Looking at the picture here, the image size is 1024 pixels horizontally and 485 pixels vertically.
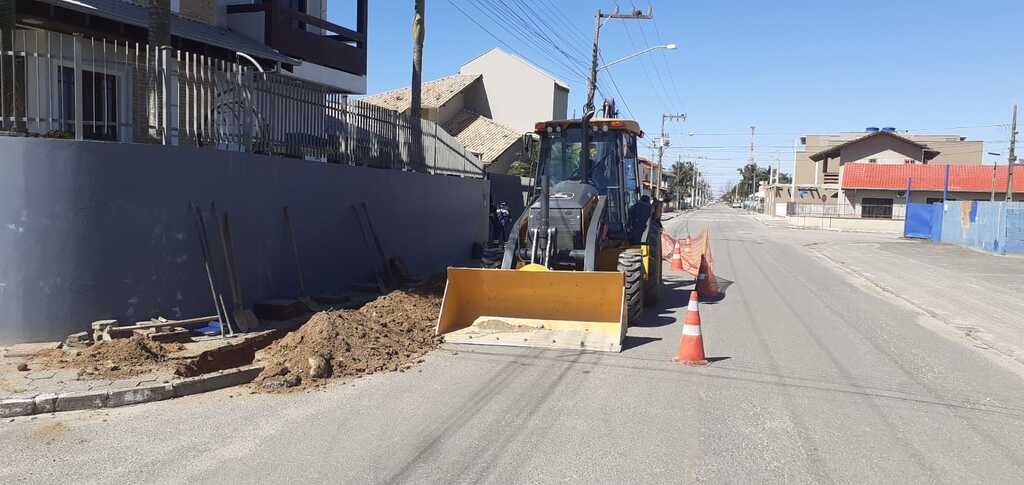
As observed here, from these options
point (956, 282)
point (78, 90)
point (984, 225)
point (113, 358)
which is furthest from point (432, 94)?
point (113, 358)

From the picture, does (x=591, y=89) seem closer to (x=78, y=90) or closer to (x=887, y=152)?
(x=78, y=90)

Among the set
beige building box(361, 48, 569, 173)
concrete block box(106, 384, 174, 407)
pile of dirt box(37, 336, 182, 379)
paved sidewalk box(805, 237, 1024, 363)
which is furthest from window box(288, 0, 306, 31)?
beige building box(361, 48, 569, 173)

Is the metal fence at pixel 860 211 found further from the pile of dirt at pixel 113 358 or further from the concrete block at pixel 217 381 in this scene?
the pile of dirt at pixel 113 358

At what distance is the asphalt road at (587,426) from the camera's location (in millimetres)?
5227

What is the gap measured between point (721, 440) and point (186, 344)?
6.04m

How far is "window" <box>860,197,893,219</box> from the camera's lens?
59.0 m

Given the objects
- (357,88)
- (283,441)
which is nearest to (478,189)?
(357,88)

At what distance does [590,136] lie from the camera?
41.2ft

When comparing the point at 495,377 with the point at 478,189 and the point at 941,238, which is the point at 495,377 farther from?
the point at 941,238

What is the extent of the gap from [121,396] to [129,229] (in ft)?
9.24

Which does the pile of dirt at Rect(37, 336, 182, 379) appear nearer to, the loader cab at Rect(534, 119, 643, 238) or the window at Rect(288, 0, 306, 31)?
the loader cab at Rect(534, 119, 643, 238)

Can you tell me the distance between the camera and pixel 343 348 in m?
8.38

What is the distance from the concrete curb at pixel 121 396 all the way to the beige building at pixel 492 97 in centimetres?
3425

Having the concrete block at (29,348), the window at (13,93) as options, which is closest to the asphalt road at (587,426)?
the concrete block at (29,348)
